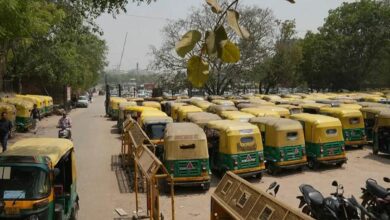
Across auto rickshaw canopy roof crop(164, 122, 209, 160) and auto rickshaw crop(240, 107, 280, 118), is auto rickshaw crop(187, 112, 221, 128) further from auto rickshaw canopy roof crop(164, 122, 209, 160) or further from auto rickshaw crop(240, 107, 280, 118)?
auto rickshaw canopy roof crop(164, 122, 209, 160)

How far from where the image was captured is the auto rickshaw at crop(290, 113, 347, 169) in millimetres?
17016

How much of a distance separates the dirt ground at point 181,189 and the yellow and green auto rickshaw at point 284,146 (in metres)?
0.42

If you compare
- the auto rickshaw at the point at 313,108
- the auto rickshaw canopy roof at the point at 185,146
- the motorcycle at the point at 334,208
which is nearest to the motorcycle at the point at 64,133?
the auto rickshaw canopy roof at the point at 185,146

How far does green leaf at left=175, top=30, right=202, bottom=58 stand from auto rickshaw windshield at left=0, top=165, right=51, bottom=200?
23.3ft

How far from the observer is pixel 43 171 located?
326 inches

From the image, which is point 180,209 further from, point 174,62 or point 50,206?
point 174,62

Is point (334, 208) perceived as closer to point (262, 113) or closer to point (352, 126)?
point (262, 113)

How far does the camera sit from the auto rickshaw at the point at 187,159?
1389cm

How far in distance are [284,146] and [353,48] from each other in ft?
126

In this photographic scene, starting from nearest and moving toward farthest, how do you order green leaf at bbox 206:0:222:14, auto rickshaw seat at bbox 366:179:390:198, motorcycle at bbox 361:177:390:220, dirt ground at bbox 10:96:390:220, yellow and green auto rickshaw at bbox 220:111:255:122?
green leaf at bbox 206:0:222:14 → motorcycle at bbox 361:177:390:220 → auto rickshaw seat at bbox 366:179:390:198 → dirt ground at bbox 10:96:390:220 → yellow and green auto rickshaw at bbox 220:111:255:122

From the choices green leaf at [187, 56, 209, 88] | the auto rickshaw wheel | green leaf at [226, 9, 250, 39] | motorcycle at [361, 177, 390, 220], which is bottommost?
the auto rickshaw wheel

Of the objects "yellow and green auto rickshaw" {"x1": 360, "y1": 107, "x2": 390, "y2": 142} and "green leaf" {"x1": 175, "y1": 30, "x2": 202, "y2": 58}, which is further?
"yellow and green auto rickshaw" {"x1": 360, "y1": 107, "x2": 390, "y2": 142}

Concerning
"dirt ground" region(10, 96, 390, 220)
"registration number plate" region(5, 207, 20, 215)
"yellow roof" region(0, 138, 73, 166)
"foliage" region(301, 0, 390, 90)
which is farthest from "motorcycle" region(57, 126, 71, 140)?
"foliage" region(301, 0, 390, 90)

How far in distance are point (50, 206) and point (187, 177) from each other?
6.01 meters
